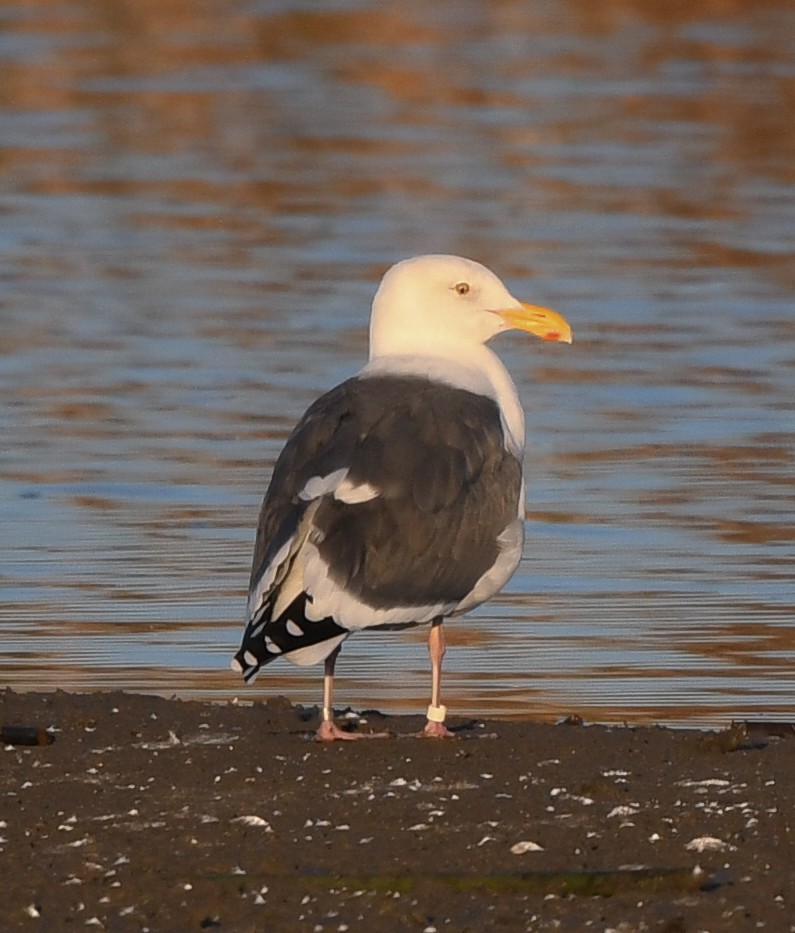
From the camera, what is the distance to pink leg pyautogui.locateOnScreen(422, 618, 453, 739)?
8.31 meters

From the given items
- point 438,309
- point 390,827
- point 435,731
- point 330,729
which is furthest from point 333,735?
point 438,309

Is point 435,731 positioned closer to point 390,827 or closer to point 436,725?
point 436,725

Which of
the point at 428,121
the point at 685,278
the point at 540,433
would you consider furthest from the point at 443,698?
the point at 428,121

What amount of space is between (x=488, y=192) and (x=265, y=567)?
16.9 m

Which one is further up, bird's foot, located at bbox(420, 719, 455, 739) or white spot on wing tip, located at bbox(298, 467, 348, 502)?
white spot on wing tip, located at bbox(298, 467, 348, 502)

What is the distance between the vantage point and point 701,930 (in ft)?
20.5

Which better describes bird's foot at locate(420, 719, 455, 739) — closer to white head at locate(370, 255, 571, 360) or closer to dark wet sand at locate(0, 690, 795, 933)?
dark wet sand at locate(0, 690, 795, 933)

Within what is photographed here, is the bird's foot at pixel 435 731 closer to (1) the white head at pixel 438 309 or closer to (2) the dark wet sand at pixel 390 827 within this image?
(2) the dark wet sand at pixel 390 827

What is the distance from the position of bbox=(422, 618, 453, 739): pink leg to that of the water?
865mm

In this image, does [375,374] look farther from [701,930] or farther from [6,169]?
[6,169]

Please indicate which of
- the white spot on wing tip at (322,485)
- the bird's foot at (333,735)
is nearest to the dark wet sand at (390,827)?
the bird's foot at (333,735)

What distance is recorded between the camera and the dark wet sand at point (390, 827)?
6.44m

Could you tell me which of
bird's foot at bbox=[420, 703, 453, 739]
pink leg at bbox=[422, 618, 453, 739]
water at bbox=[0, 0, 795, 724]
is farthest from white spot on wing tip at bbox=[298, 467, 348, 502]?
water at bbox=[0, 0, 795, 724]

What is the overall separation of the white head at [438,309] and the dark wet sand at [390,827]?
1249 millimetres
